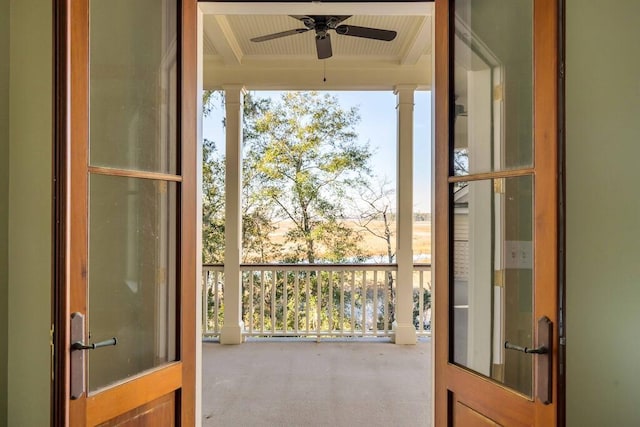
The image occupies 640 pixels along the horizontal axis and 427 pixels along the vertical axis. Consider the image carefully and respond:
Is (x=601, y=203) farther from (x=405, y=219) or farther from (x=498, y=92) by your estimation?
(x=405, y=219)

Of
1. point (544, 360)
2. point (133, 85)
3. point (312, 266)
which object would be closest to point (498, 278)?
point (544, 360)

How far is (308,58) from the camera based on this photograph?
4.00 meters

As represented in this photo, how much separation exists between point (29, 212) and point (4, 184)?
0.14 meters

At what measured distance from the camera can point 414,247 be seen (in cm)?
430

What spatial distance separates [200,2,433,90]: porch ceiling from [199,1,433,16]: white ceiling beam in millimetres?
1675

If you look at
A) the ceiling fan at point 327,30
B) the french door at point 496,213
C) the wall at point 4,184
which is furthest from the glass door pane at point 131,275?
the ceiling fan at point 327,30

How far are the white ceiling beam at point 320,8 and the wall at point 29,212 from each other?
731mm

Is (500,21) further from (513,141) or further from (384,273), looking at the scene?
(384,273)

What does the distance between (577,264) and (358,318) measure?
3.32 m

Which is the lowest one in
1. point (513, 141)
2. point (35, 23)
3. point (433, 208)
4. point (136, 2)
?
point (433, 208)

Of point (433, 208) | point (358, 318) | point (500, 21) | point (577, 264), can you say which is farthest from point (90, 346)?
point (358, 318)

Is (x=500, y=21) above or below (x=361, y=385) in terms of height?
above

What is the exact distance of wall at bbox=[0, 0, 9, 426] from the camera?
1.46m

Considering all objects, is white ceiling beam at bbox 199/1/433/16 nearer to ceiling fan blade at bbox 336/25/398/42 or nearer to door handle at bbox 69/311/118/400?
ceiling fan blade at bbox 336/25/398/42
